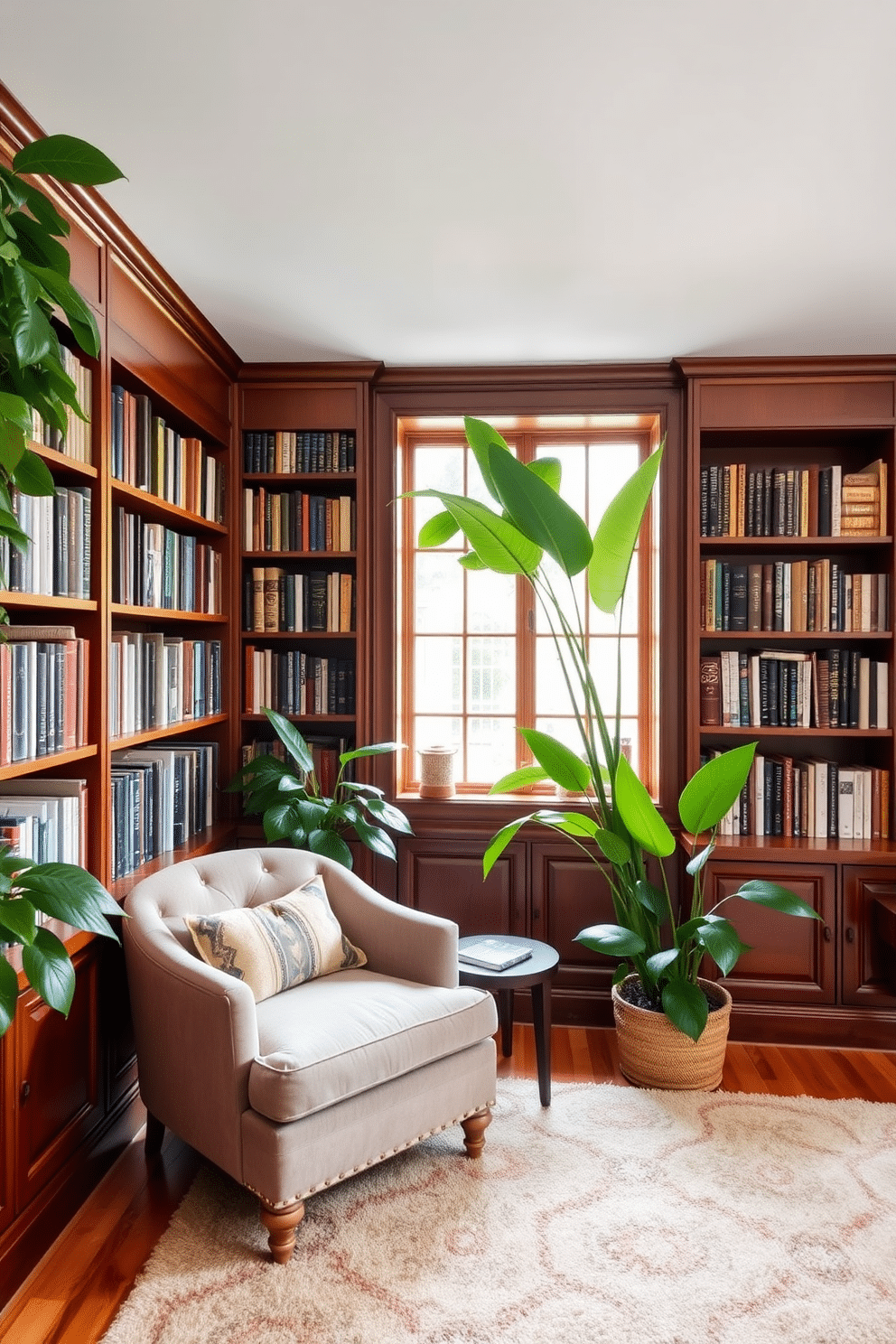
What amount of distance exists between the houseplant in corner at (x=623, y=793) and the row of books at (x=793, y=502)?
0.75 m

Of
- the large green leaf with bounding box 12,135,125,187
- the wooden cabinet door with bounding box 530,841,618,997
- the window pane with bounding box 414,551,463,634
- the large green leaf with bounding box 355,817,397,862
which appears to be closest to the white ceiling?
the large green leaf with bounding box 12,135,125,187

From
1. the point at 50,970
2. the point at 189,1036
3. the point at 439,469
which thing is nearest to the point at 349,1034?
the point at 189,1036

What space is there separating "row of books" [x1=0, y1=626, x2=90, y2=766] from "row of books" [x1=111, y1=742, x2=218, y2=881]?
1.25ft

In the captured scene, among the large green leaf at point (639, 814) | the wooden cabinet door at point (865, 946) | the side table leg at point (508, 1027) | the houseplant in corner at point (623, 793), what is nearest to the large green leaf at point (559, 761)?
the houseplant in corner at point (623, 793)

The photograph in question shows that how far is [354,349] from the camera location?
3.30 meters

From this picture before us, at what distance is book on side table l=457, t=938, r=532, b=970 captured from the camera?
8.89ft

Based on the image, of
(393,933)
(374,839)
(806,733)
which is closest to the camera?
(393,933)

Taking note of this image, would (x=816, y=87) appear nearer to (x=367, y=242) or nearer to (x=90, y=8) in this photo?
(x=367, y=242)

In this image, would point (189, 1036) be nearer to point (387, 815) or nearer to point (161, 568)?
point (387, 815)

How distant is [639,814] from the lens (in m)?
2.71

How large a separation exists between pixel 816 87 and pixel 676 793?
2379 millimetres

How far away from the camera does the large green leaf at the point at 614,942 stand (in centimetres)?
277

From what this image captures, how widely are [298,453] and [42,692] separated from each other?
66.9 inches

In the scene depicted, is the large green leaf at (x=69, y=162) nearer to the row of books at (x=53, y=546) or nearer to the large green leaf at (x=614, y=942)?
the row of books at (x=53, y=546)
